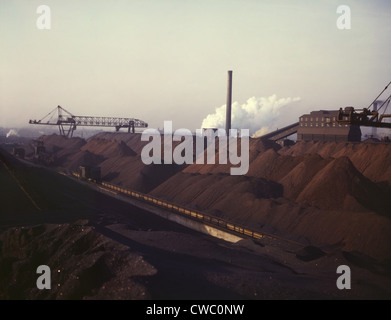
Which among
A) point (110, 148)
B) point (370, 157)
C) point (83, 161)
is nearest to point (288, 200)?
point (370, 157)

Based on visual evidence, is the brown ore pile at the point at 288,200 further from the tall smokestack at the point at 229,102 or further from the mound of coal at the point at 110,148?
the tall smokestack at the point at 229,102

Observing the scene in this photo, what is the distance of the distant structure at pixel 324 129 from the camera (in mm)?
68750

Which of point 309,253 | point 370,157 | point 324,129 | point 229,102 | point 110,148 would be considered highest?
point 229,102

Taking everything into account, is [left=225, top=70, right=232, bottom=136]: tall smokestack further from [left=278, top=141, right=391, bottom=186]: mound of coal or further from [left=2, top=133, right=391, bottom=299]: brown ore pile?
[left=278, top=141, right=391, bottom=186]: mound of coal

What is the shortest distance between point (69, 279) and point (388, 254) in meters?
18.2

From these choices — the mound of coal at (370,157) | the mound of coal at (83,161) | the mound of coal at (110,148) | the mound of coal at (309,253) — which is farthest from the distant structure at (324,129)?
the mound of coal at (309,253)

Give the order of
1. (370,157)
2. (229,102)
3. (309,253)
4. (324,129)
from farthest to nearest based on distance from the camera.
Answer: (229,102), (324,129), (370,157), (309,253)

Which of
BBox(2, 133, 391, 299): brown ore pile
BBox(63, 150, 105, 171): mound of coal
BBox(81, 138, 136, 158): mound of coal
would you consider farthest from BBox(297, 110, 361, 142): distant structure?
BBox(63, 150, 105, 171): mound of coal

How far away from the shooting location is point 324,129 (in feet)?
239

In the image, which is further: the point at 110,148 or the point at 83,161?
the point at 110,148

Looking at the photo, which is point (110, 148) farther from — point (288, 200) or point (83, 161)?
point (288, 200)

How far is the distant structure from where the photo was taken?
68750 mm

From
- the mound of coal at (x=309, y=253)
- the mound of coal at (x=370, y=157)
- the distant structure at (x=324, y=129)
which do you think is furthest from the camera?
the distant structure at (x=324, y=129)
